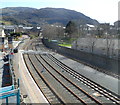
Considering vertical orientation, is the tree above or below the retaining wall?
above

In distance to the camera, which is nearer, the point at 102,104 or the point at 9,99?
the point at 9,99

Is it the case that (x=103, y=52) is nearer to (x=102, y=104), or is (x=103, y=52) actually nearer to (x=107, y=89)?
(x=107, y=89)

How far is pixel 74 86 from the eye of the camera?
28.3 ft

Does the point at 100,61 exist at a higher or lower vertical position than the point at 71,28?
lower

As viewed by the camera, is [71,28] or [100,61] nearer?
[100,61]

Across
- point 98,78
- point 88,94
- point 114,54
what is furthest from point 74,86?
point 114,54

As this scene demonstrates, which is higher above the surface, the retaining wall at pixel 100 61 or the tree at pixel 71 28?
the tree at pixel 71 28

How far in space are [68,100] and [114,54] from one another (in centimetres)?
1088

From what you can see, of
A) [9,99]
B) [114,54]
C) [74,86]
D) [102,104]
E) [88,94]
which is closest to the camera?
[9,99]

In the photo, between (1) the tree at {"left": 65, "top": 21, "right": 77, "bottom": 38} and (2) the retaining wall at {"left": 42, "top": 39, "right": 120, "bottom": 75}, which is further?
(1) the tree at {"left": 65, "top": 21, "right": 77, "bottom": 38}

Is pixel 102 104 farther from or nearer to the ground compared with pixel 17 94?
nearer to the ground

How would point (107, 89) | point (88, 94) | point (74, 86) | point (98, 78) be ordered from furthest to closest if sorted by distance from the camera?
point (98, 78) → point (74, 86) → point (107, 89) → point (88, 94)

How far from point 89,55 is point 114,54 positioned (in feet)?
8.92

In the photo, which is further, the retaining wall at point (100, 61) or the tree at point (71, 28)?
the tree at point (71, 28)
